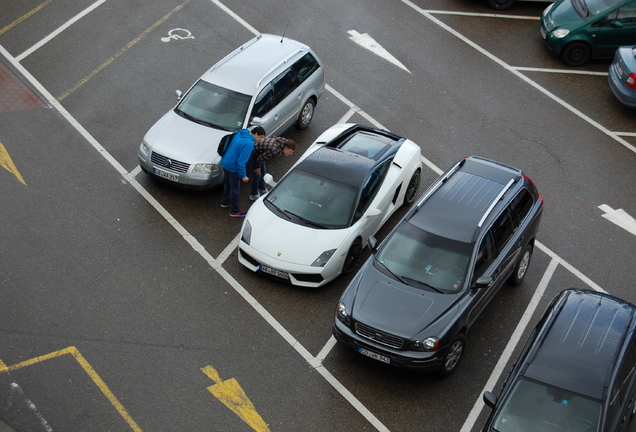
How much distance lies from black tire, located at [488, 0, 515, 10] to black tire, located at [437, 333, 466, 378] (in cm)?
1150

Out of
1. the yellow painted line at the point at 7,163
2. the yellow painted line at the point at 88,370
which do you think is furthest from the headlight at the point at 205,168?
the yellow painted line at the point at 88,370

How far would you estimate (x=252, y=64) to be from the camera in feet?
43.5

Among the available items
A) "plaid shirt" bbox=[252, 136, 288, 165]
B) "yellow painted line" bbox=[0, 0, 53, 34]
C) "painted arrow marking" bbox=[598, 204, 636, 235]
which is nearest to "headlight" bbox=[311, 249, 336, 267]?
"plaid shirt" bbox=[252, 136, 288, 165]

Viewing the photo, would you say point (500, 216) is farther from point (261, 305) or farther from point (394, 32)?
point (394, 32)

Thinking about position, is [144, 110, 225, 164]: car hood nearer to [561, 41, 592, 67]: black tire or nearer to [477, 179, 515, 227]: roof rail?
[477, 179, 515, 227]: roof rail

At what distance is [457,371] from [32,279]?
6331mm

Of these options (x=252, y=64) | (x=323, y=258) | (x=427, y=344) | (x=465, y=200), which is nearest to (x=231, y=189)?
(x=323, y=258)

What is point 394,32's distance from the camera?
1689 centimetres

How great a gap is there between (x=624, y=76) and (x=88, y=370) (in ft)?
38.5

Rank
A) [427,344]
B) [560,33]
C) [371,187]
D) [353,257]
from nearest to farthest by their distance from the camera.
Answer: [427,344]
[353,257]
[371,187]
[560,33]

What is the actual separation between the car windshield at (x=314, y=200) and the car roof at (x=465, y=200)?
1194mm

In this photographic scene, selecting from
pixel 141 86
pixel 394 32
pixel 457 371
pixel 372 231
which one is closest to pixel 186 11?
pixel 141 86

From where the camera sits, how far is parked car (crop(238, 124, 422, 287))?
1037 centimetres

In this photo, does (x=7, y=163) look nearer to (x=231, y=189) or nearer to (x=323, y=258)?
(x=231, y=189)
